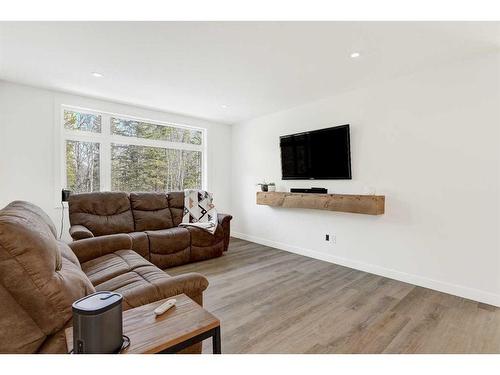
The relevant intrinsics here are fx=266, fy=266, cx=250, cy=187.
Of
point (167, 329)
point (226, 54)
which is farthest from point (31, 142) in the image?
point (167, 329)

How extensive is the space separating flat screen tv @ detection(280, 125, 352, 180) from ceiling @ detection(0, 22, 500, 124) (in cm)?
61

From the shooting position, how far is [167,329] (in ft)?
3.56

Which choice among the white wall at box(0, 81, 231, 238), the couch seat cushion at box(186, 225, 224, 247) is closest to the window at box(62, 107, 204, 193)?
the white wall at box(0, 81, 231, 238)

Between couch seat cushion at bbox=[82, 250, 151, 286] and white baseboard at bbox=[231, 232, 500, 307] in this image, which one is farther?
white baseboard at bbox=[231, 232, 500, 307]

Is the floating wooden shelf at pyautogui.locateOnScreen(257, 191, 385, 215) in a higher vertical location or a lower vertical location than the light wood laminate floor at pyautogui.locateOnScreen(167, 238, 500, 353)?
higher

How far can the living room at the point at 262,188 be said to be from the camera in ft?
Result: 4.33

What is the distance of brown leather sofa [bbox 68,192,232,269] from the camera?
11.4 feet

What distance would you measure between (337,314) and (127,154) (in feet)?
12.6

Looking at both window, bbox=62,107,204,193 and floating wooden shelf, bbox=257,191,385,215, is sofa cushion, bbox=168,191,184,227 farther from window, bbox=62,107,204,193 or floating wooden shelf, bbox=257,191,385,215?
floating wooden shelf, bbox=257,191,385,215

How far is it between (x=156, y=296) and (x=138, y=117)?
366 centimetres

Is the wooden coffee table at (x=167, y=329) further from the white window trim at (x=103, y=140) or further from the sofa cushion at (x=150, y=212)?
the white window trim at (x=103, y=140)

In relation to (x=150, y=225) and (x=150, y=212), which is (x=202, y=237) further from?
(x=150, y=212)

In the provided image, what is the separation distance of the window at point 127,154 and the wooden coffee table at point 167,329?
11.3 ft

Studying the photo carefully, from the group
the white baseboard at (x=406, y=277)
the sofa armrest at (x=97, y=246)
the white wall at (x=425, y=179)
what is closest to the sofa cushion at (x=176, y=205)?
the sofa armrest at (x=97, y=246)
